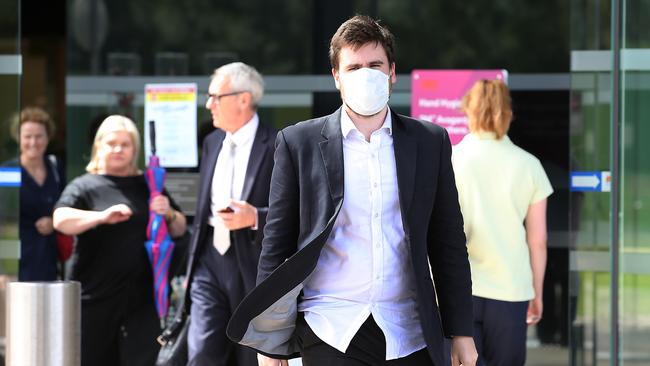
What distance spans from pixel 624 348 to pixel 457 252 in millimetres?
2525

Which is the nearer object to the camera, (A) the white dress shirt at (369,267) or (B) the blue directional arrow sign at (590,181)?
(A) the white dress shirt at (369,267)

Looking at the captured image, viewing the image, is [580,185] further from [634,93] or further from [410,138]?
[410,138]

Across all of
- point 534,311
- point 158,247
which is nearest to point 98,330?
point 158,247

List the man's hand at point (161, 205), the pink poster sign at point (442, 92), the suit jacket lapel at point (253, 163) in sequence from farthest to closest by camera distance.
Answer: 1. the pink poster sign at point (442, 92)
2. the man's hand at point (161, 205)
3. the suit jacket lapel at point (253, 163)

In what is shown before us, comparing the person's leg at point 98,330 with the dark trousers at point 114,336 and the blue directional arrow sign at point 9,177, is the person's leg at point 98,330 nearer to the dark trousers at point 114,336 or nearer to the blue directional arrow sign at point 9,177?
the dark trousers at point 114,336

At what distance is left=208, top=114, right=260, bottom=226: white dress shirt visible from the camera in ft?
20.7

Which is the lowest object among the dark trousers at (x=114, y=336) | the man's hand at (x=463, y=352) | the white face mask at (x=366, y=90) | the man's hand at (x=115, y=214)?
the dark trousers at (x=114, y=336)

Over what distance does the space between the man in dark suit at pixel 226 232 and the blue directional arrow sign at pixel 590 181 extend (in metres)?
1.97

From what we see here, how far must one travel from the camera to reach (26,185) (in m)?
7.95

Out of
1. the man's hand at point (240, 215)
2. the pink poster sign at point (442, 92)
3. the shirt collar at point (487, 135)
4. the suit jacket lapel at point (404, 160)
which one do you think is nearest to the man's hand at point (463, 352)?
the suit jacket lapel at point (404, 160)

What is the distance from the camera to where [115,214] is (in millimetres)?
6668

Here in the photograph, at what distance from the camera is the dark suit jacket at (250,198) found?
6.18 meters

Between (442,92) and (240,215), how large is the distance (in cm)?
220

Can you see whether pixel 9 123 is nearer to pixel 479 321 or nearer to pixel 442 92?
pixel 442 92
